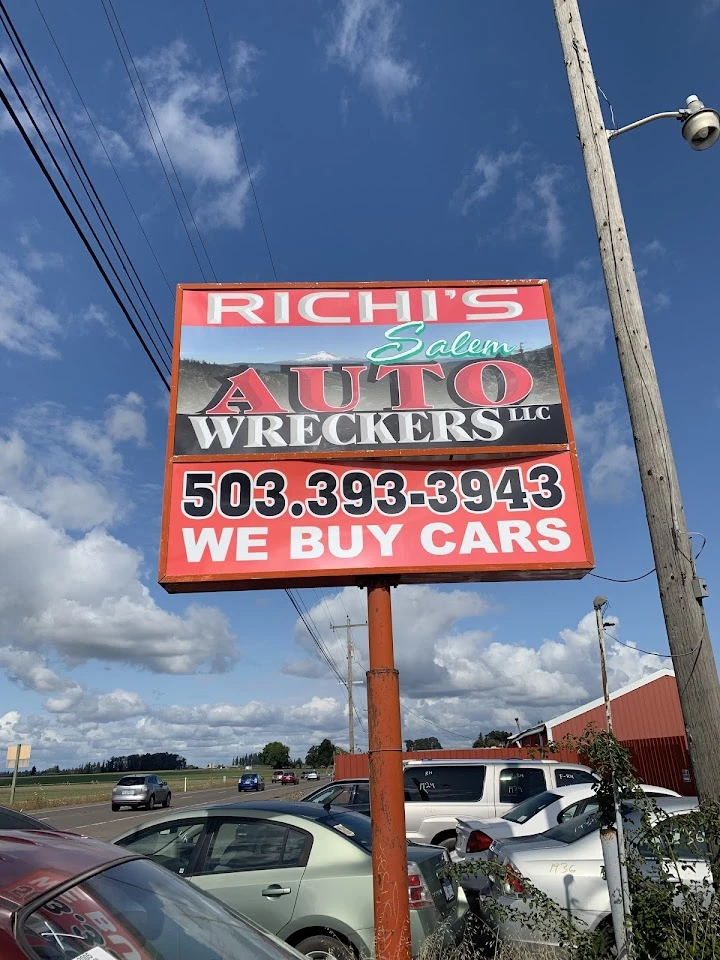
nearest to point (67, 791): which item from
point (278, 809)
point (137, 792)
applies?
point (137, 792)

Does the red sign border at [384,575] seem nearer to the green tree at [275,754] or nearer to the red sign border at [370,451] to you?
the red sign border at [370,451]

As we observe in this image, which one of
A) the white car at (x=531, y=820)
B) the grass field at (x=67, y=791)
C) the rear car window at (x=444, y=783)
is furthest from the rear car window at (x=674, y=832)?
the grass field at (x=67, y=791)

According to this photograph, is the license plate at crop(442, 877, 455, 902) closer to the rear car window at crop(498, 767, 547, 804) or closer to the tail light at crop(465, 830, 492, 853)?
the tail light at crop(465, 830, 492, 853)

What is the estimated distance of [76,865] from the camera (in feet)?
7.79

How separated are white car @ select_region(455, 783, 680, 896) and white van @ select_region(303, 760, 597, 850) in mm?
2165

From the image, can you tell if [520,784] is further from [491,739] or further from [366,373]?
[491,739]

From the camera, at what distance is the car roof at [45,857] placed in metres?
2.10

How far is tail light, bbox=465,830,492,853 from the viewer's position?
26.3 ft

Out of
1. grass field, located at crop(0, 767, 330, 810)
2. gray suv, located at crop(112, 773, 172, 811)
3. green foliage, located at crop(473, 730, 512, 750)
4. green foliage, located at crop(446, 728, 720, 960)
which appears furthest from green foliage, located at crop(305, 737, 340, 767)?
green foliage, located at crop(446, 728, 720, 960)

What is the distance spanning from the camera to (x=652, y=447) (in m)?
5.13

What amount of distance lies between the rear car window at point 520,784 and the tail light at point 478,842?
3421 millimetres

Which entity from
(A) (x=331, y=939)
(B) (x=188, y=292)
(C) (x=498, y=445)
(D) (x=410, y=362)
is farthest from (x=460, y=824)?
(B) (x=188, y=292)

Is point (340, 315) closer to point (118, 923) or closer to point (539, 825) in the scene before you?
point (118, 923)

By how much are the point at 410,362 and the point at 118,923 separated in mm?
5230
